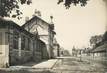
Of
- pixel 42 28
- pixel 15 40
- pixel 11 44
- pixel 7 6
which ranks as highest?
pixel 42 28

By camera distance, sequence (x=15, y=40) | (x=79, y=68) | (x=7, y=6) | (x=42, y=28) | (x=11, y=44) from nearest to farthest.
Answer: (x=7, y=6) < (x=79, y=68) < (x=11, y=44) < (x=15, y=40) < (x=42, y=28)

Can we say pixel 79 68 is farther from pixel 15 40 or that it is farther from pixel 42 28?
pixel 42 28

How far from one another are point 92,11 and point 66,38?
4.56 meters

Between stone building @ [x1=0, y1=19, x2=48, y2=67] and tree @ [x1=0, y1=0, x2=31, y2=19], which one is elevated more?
tree @ [x1=0, y1=0, x2=31, y2=19]

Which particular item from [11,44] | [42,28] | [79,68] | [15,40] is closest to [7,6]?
[79,68]

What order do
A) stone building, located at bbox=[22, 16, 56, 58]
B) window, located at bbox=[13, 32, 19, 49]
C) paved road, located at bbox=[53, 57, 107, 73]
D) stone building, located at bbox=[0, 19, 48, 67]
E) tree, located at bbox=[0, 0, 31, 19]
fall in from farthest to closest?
stone building, located at bbox=[22, 16, 56, 58]
window, located at bbox=[13, 32, 19, 49]
stone building, located at bbox=[0, 19, 48, 67]
paved road, located at bbox=[53, 57, 107, 73]
tree, located at bbox=[0, 0, 31, 19]

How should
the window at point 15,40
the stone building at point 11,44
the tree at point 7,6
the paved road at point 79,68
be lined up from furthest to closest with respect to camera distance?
1. the window at point 15,40
2. the stone building at point 11,44
3. the paved road at point 79,68
4. the tree at point 7,6

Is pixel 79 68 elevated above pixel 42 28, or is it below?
below

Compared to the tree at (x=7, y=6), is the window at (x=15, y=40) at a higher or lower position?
lower

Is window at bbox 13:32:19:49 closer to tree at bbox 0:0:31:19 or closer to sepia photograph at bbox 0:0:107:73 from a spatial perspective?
sepia photograph at bbox 0:0:107:73

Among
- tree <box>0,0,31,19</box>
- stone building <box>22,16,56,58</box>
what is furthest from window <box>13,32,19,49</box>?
stone building <box>22,16,56,58</box>

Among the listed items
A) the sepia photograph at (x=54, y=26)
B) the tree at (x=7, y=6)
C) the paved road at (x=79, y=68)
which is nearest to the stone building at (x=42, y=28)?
the sepia photograph at (x=54, y=26)

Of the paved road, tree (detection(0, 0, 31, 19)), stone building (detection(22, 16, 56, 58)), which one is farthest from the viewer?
stone building (detection(22, 16, 56, 58))

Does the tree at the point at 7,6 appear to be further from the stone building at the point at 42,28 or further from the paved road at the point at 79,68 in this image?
the stone building at the point at 42,28
